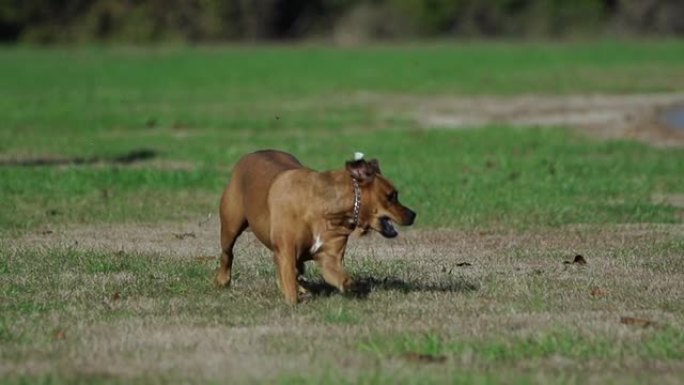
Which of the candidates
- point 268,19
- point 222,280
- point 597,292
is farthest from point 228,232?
point 268,19

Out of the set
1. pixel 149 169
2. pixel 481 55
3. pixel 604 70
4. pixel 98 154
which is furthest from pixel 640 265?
pixel 481 55

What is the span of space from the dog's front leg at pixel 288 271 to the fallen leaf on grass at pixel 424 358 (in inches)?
69.8

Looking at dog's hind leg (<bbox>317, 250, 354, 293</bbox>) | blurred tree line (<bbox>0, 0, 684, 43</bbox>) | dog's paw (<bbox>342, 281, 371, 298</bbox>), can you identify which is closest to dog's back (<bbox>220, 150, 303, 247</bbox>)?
dog's hind leg (<bbox>317, 250, 354, 293</bbox>)

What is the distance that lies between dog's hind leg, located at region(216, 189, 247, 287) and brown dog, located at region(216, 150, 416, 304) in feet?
1.84

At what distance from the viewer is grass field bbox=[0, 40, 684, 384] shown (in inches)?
338

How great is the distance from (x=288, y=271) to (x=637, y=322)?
7.10 ft

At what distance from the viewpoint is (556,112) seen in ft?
110

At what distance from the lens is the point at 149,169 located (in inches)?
808

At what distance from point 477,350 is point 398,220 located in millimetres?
1530

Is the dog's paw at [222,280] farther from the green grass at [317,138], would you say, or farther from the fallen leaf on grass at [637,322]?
the green grass at [317,138]

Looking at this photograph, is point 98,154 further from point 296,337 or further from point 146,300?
point 296,337

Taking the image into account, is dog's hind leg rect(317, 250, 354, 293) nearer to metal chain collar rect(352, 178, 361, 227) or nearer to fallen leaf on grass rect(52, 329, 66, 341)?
metal chain collar rect(352, 178, 361, 227)

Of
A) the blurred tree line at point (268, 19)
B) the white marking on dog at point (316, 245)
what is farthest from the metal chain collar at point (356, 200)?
the blurred tree line at point (268, 19)

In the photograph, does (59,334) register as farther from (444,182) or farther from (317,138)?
(317,138)
